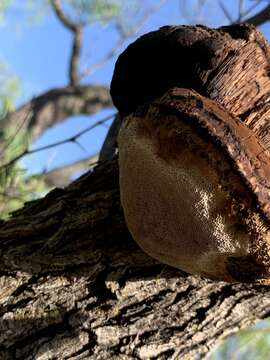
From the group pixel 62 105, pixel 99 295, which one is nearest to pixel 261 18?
pixel 99 295

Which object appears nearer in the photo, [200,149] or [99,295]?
[200,149]

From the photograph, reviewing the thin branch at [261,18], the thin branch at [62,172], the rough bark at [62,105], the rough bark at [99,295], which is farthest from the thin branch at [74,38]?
the rough bark at [99,295]

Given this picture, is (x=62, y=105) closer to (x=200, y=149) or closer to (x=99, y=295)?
(x=99, y=295)

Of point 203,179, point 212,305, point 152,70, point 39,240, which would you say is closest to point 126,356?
point 212,305

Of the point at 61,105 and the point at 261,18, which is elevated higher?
the point at 61,105

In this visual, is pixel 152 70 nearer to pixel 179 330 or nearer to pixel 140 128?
pixel 140 128

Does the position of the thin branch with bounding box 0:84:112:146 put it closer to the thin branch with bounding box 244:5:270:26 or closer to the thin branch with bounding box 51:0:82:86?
the thin branch with bounding box 51:0:82:86

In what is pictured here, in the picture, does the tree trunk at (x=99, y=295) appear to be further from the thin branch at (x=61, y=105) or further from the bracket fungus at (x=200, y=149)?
the thin branch at (x=61, y=105)
